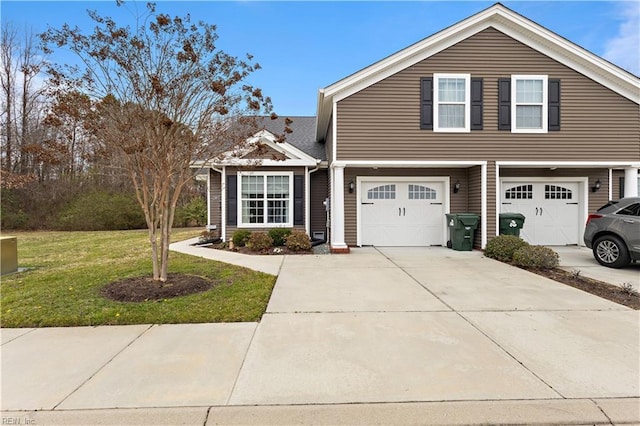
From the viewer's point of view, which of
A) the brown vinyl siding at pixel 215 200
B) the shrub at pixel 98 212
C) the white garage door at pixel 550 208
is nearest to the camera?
the white garage door at pixel 550 208

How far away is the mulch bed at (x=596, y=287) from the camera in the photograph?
5078 mm

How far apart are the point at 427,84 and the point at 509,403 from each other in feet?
30.1

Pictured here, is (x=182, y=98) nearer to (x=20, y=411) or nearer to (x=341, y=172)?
(x=20, y=411)

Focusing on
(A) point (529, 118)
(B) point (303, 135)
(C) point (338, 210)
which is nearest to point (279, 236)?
(C) point (338, 210)

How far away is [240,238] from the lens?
34.2 ft

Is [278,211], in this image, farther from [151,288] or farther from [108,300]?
[108,300]

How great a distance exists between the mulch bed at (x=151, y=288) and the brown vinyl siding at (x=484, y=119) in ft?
19.5

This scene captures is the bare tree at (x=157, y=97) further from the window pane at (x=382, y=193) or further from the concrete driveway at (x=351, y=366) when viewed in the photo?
the window pane at (x=382, y=193)

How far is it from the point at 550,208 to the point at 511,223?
2.27 metres

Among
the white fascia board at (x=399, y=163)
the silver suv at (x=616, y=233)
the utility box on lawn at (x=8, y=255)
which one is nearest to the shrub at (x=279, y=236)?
the white fascia board at (x=399, y=163)

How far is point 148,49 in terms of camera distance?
5.09 meters

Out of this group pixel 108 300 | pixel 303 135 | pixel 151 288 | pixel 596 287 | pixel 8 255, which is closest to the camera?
pixel 108 300

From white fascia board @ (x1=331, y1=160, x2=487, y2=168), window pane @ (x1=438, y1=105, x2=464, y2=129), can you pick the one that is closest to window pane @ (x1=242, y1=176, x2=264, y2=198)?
white fascia board @ (x1=331, y1=160, x2=487, y2=168)

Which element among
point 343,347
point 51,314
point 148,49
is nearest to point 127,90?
point 148,49
